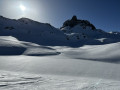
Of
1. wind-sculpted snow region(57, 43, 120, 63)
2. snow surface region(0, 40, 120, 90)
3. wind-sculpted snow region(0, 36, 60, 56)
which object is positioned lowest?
snow surface region(0, 40, 120, 90)

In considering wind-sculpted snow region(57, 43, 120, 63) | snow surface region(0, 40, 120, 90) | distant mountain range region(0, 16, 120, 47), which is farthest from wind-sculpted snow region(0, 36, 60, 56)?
distant mountain range region(0, 16, 120, 47)

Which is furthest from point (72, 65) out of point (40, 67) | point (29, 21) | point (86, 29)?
point (86, 29)

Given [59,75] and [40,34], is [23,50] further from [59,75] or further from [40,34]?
[40,34]

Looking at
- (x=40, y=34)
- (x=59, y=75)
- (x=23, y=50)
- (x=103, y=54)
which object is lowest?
A: (x=59, y=75)

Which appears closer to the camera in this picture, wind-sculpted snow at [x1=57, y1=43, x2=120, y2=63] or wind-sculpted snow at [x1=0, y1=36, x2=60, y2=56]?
wind-sculpted snow at [x1=57, y1=43, x2=120, y2=63]

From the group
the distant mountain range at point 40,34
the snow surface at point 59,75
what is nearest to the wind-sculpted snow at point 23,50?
the snow surface at point 59,75

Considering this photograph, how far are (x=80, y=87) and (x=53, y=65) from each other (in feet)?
9.87

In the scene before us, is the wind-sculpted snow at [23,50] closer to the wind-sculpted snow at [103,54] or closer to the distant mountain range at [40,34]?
Result: the wind-sculpted snow at [103,54]

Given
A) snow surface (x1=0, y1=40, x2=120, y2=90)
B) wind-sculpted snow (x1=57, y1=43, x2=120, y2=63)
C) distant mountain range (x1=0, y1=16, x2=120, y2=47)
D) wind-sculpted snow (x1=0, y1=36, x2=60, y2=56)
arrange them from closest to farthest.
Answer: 1. snow surface (x1=0, y1=40, x2=120, y2=90)
2. wind-sculpted snow (x1=57, y1=43, x2=120, y2=63)
3. wind-sculpted snow (x1=0, y1=36, x2=60, y2=56)
4. distant mountain range (x1=0, y1=16, x2=120, y2=47)

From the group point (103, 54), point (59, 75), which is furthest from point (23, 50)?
point (59, 75)

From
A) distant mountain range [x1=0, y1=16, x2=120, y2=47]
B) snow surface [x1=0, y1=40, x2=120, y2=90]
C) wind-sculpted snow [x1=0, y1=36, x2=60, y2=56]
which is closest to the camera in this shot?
snow surface [x1=0, y1=40, x2=120, y2=90]

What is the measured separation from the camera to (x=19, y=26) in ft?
128

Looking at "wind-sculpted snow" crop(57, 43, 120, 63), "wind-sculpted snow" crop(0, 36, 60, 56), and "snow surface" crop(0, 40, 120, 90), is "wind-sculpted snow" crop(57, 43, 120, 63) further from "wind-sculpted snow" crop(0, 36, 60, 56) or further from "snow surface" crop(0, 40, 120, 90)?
"wind-sculpted snow" crop(0, 36, 60, 56)

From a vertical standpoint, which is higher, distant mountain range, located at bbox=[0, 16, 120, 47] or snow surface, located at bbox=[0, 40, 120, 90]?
distant mountain range, located at bbox=[0, 16, 120, 47]
